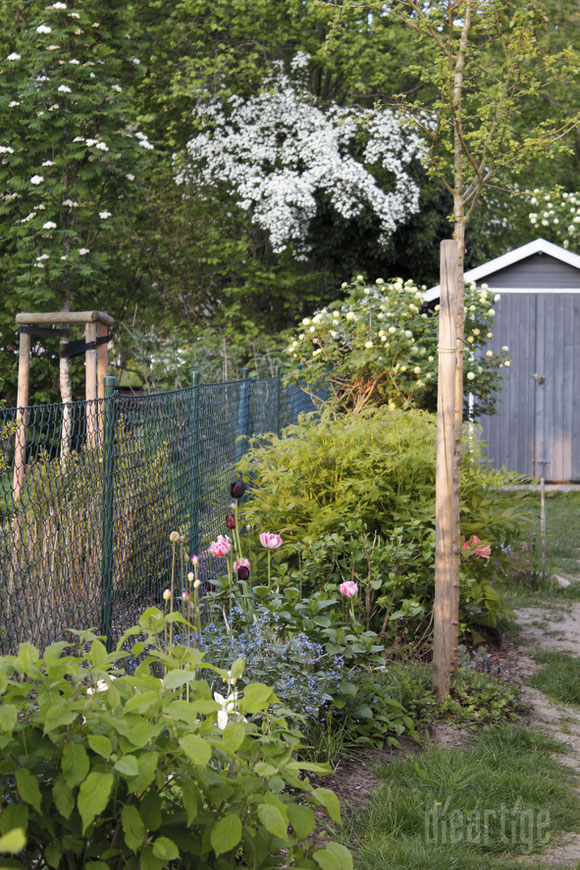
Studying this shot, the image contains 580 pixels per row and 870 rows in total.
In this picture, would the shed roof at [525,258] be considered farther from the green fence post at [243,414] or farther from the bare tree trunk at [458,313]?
the bare tree trunk at [458,313]

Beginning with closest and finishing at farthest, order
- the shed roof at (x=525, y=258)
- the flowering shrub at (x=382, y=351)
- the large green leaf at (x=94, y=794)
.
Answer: the large green leaf at (x=94, y=794) < the flowering shrub at (x=382, y=351) < the shed roof at (x=525, y=258)

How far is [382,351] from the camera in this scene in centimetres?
888

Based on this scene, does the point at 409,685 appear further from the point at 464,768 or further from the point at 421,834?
the point at 421,834

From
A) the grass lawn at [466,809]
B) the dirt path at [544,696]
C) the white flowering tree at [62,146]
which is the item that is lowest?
the dirt path at [544,696]

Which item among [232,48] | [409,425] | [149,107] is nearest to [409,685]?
[409,425]

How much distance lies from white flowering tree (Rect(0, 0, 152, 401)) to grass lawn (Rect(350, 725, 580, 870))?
8.33 metres

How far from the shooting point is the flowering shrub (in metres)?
8.77

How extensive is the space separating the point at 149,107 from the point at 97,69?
24.6ft

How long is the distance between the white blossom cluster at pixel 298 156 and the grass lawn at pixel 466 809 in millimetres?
13205

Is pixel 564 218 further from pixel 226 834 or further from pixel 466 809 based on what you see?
pixel 226 834

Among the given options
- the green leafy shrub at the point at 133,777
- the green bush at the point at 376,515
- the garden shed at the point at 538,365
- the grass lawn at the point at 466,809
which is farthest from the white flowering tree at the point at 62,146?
the green leafy shrub at the point at 133,777

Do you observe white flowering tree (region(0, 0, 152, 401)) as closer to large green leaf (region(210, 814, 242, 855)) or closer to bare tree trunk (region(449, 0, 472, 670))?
bare tree trunk (region(449, 0, 472, 670))

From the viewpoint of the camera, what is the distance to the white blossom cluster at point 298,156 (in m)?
15.7

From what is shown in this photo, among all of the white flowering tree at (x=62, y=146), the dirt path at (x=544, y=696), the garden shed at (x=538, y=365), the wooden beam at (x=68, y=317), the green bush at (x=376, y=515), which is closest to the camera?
the dirt path at (x=544, y=696)
